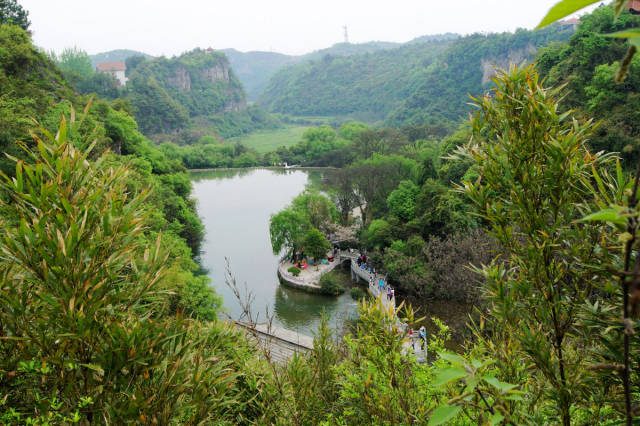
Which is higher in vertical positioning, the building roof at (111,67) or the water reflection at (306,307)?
the building roof at (111,67)

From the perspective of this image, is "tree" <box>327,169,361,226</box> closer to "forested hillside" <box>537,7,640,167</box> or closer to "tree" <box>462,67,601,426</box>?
"forested hillside" <box>537,7,640,167</box>

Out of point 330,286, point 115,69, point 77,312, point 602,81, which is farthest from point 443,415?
point 115,69

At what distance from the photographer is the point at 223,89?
9588 centimetres

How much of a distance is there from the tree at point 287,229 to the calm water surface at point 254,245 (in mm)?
1418

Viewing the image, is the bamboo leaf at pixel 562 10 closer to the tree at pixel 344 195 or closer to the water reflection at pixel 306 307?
the water reflection at pixel 306 307

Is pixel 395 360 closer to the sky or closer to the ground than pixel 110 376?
closer to the ground

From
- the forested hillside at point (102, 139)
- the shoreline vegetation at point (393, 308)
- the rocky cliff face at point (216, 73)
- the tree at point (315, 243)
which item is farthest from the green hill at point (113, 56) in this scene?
the shoreline vegetation at point (393, 308)

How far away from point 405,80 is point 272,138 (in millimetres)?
32743

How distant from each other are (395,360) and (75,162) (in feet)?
8.67

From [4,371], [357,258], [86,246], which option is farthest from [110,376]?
[357,258]

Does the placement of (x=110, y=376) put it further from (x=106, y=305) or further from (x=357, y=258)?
(x=357, y=258)

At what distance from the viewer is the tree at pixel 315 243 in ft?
64.8

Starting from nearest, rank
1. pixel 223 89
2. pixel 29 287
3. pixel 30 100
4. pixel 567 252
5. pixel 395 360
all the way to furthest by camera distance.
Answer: pixel 567 252, pixel 29 287, pixel 395 360, pixel 30 100, pixel 223 89

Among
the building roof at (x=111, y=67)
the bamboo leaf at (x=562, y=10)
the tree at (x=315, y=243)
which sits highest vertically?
the building roof at (x=111, y=67)
